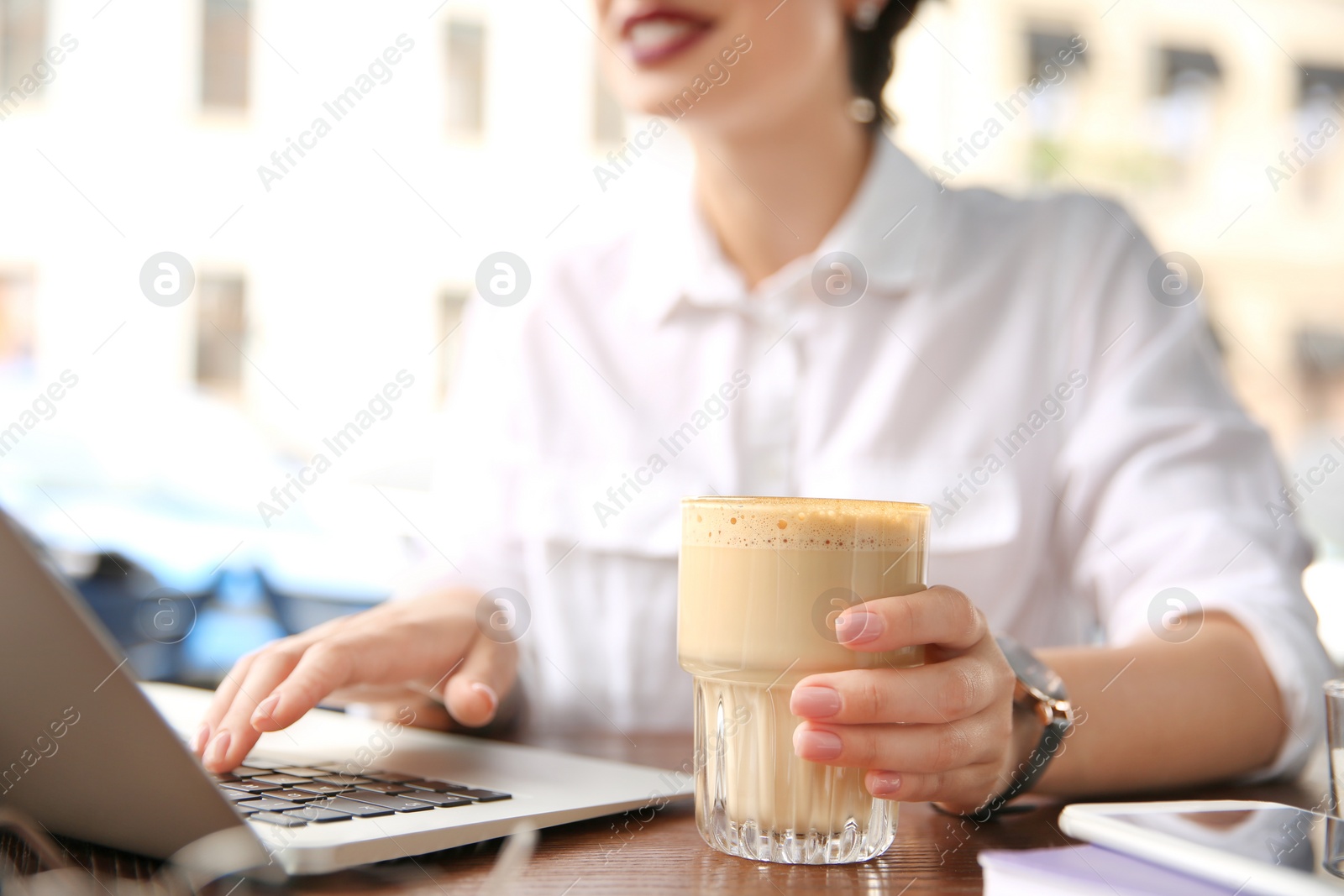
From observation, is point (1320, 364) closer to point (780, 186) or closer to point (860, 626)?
point (780, 186)

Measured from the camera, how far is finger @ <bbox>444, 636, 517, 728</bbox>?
30.0 inches

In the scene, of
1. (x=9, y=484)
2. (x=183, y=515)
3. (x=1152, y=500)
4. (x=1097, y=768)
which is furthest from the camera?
(x=9, y=484)

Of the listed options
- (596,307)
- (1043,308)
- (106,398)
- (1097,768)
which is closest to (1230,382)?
(1043,308)

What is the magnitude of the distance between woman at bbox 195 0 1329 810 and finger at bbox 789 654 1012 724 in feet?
1.57

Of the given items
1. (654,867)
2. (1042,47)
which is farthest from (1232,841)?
(1042,47)

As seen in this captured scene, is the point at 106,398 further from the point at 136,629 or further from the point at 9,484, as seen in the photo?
the point at 136,629

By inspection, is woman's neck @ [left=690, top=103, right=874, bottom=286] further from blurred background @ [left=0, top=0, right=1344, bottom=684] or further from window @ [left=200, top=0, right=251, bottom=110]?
window @ [left=200, top=0, right=251, bottom=110]

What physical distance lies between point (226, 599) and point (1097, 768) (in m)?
2.43

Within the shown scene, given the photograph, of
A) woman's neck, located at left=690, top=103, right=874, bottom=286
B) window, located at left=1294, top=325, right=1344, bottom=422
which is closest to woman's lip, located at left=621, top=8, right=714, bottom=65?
woman's neck, located at left=690, top=103, right=874, bottom=286

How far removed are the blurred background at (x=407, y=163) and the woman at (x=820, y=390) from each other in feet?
20.4

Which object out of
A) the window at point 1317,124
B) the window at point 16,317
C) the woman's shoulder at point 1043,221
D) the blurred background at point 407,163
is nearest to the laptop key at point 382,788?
the woman's shoulder at point 1043,221

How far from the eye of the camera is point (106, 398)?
6977 millimetres

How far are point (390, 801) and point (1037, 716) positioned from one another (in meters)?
0.39

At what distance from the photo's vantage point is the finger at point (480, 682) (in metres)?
0.76
